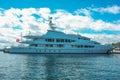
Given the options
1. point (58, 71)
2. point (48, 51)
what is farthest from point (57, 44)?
point (58, 71)

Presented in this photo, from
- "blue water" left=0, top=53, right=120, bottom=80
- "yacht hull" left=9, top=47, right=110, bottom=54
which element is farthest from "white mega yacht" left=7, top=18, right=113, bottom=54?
"blue water" left=0, top=53, right=120, bottom=80

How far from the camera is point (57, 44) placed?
92.5 m

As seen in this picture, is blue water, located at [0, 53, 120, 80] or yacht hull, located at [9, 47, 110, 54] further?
yacht hull, located at [9, 47, 110, 54]

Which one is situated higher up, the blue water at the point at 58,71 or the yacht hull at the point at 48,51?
the yacht hull at the point at 48,51

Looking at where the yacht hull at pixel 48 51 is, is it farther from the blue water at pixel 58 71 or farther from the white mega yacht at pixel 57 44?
the blue water at pixel 58 71

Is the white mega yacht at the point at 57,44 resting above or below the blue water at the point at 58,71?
above

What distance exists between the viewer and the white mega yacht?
91.9m

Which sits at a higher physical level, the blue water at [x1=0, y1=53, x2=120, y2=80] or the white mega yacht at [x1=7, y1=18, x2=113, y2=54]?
the white mega yacht at [x1=7, y1=18, x2=113, y2=54]

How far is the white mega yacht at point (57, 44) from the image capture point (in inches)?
3620

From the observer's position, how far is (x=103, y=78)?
97.8ft

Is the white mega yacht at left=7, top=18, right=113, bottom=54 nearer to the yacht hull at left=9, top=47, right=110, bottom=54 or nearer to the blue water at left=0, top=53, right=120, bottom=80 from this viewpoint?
the yacht hull at left=9, top=47, right=110, bottom=54

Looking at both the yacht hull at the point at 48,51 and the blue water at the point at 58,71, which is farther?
the yacht hull at the point at 48,51

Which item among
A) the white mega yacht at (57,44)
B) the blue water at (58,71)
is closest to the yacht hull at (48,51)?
the white mega yacht at (57,44)

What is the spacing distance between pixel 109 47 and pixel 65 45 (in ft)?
50.3
